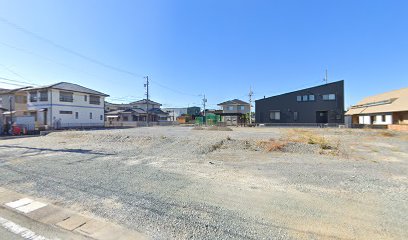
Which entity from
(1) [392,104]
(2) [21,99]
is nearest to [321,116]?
(1) [392,104]

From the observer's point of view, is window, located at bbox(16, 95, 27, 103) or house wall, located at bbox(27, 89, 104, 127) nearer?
house wall, located at bbox(27, 89, 104, 127)

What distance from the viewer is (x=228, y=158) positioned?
8258 mm

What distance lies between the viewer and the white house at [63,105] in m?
30.0

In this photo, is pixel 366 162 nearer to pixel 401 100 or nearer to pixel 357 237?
pixel 357 237

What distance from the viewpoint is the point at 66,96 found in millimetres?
32125

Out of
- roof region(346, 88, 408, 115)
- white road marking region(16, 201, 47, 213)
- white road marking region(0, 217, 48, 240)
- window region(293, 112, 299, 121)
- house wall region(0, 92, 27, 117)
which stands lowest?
white road marking region(0, 217, 48, 240)

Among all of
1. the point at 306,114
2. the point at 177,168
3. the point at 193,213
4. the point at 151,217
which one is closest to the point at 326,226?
the point at 193,213

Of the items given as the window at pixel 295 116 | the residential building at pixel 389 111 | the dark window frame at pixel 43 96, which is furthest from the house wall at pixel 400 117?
the dark window frame at pixel 43 96

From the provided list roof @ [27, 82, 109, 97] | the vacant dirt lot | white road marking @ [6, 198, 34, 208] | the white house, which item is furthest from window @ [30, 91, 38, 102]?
white road marking @ [6, 198, 34, 208]

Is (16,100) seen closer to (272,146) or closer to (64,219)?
(272,146)

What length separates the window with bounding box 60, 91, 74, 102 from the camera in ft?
103

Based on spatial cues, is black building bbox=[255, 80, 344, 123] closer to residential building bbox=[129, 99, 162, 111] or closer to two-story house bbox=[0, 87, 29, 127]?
two-story house bbox=[0, 87, 29, 127]

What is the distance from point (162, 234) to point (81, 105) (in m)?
37.3

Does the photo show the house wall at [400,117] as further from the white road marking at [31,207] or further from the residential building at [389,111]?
the white road marking at [31,207]
